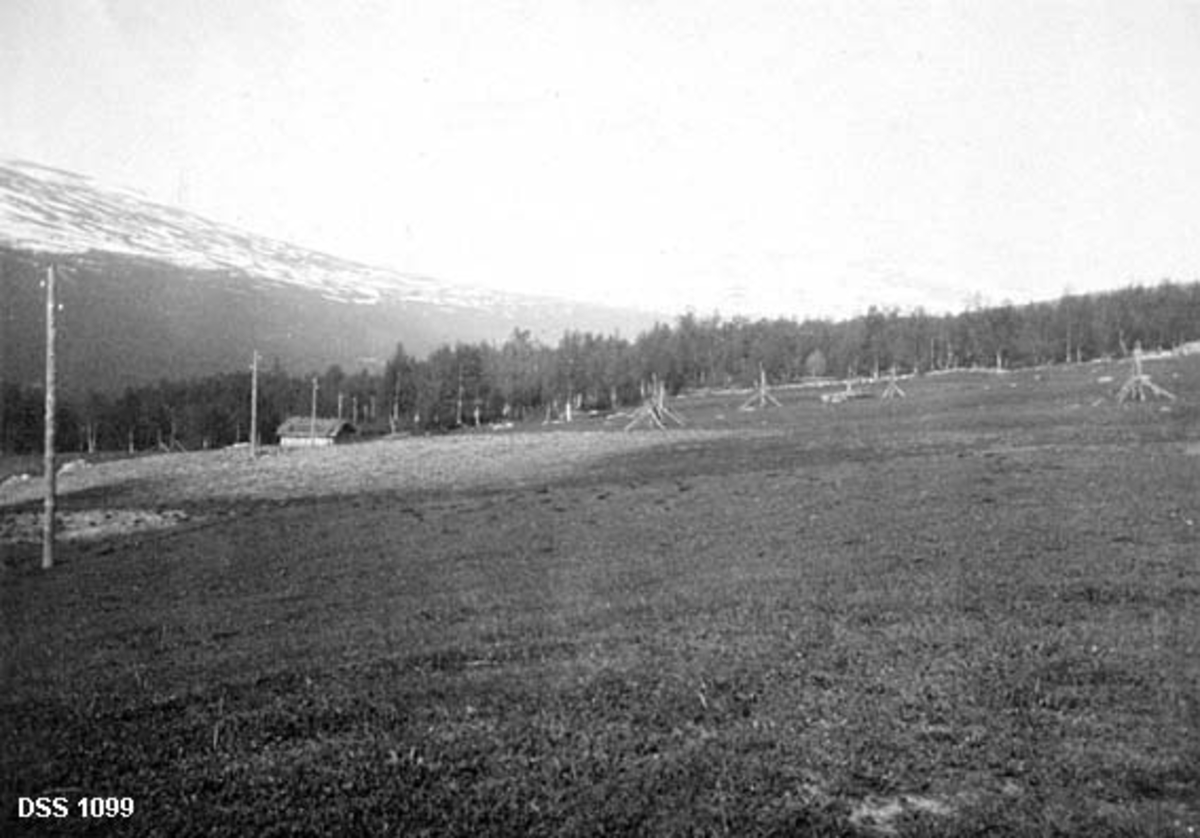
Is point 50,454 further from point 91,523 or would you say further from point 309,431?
point 309,431

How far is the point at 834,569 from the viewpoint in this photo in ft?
72.9

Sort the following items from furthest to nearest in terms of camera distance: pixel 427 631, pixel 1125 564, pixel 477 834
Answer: pixel 1125 564
pixel 427 631
pixel 477 834

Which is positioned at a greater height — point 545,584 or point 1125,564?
point 1125,564

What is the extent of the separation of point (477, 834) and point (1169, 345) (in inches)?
7277

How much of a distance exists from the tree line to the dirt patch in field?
4146 inches

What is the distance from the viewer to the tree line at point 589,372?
161m

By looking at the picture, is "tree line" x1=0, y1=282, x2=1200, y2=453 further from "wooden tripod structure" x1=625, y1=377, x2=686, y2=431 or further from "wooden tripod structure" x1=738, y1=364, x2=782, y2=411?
"wooden tripod structure" x1=625, y1=377, x2=686, y2=431

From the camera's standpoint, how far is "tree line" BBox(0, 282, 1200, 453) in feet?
529

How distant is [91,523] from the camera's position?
46.6 meters

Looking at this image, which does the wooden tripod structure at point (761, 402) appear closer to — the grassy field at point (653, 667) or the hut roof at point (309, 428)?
the grassy field at point (653, 667)

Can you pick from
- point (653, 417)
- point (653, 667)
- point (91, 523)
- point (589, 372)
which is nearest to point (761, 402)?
point (653, 417)

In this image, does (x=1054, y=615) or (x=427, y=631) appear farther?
(x=427, y=631)

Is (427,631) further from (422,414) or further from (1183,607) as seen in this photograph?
(422,414)

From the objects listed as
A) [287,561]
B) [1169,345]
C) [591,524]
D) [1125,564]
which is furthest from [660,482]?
[1169,345]
